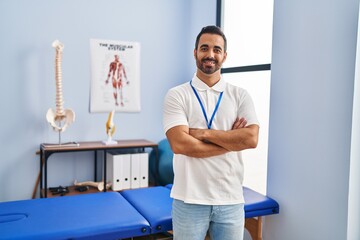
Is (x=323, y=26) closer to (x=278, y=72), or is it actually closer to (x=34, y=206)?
(x=278, y=72)

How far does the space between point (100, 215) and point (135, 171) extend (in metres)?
1.13

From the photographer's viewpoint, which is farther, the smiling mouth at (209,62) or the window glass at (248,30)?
the window glass at (248,30)

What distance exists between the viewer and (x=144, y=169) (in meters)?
3.18

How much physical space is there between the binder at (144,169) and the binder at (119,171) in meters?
0.12

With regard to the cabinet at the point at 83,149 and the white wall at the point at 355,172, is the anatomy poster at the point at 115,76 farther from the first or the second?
the white wall at the point at 355,172

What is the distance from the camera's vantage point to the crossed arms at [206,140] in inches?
63.1

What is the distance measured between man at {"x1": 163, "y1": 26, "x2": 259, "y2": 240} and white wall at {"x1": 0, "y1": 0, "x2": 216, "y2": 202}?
1.73 m

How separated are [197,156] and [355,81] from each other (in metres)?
0.96

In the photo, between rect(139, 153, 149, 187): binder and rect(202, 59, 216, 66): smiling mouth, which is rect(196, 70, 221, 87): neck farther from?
rect(139, 153, 149, 187): binder

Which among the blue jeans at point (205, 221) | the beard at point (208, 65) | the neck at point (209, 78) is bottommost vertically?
the blue jeans at point (205, 221)

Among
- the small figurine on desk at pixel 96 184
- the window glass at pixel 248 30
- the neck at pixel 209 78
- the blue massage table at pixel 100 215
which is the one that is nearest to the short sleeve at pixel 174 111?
the neck at pixel 209 78

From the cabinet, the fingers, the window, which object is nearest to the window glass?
the window

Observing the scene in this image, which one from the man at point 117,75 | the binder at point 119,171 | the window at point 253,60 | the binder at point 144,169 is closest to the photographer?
the window at point 253,60

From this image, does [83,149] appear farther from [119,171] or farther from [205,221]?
[205,221]
